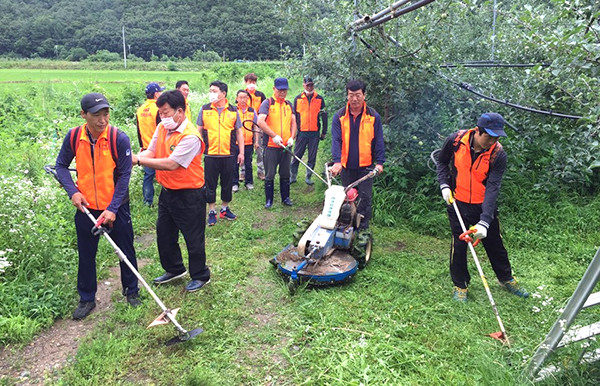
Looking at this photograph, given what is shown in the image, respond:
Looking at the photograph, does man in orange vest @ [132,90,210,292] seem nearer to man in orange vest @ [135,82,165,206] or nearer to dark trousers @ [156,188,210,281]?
dark trousers @ [156,188,210,281]

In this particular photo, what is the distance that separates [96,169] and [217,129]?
104 inches

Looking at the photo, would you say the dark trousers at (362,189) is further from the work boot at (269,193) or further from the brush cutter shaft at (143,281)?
the brush cutter shaft at (143,281)

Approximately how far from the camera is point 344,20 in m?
7.56

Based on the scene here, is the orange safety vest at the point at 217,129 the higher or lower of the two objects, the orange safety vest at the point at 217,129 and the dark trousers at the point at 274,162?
the higher

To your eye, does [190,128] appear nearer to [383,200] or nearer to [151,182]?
[151,182]

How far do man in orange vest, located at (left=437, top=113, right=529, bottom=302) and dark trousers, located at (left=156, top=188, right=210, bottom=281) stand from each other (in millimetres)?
2633

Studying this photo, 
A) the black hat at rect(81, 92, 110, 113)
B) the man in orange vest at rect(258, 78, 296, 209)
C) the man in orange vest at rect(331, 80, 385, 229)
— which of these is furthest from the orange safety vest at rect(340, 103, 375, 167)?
the black hat at rect(81, 92, 110, 113)

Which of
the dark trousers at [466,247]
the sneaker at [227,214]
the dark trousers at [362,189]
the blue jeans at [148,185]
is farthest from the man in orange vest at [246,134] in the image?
the dark trousers at [466,247]

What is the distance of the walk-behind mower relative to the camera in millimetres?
4527

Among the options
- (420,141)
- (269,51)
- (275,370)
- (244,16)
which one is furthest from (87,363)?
(244,16)

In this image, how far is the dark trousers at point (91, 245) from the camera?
399cm

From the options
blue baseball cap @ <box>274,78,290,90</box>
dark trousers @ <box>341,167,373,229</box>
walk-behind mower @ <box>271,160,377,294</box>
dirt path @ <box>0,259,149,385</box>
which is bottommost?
dirt path @ <box>0,259,149,385</box>

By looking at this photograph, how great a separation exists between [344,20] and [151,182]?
448 centimetres

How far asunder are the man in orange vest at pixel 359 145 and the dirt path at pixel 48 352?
3278 millimetres
